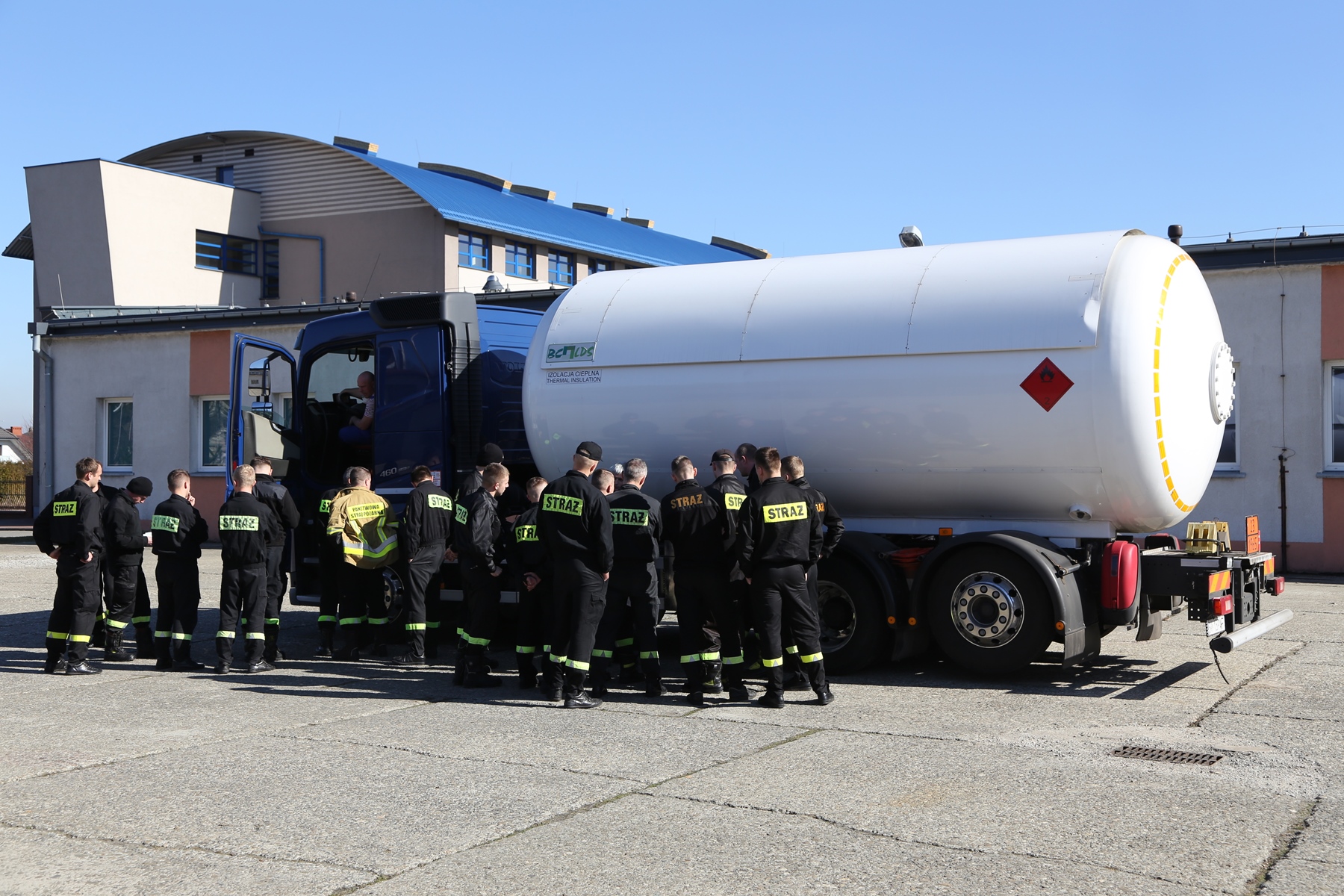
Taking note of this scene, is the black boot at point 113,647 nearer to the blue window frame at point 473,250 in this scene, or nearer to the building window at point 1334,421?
the building window at point 1334,421

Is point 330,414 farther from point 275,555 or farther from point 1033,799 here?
point 1033,799

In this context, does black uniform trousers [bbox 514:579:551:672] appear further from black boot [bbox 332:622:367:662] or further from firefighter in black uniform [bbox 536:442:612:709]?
black boot [bbox 332:622:367:662]

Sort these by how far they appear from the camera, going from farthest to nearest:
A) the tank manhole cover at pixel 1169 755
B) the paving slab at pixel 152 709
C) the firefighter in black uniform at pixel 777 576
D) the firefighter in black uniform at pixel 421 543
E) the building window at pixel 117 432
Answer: the building window at pixel 117 432, the firefighter in black uniform at pixel 421 543, the firefighter in black uniform at pixel 777 576, the paving slab at pixel 152 709, the tank manhole cover at pixel 1169 755

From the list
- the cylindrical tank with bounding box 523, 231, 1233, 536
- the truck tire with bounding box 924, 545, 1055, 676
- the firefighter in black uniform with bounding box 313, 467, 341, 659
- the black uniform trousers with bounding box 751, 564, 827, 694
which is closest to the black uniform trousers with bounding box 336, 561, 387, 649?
the firefighter in black uniform with bounding box 313, 467, 341, 659

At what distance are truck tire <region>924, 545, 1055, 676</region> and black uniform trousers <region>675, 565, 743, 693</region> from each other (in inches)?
61.0

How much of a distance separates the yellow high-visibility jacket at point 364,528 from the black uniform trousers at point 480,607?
1.23m

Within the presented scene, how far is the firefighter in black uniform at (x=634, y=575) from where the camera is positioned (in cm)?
856

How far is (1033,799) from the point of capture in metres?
5.75

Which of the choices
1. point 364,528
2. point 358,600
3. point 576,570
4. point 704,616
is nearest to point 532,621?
point 576,570

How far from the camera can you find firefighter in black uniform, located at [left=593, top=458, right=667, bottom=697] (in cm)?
856

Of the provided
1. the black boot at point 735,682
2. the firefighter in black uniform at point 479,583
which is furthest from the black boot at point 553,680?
the black boot at point 735,682

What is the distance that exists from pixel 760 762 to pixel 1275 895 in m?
2.73

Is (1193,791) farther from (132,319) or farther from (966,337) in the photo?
(132,319)

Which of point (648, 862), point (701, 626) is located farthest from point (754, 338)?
point (648, 862)
